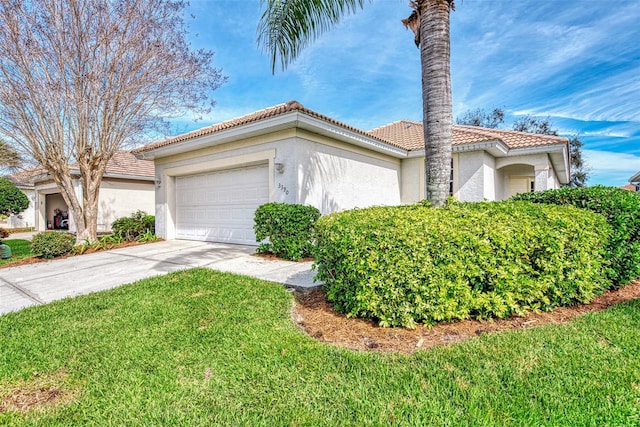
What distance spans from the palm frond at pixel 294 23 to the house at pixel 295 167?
1366 mm

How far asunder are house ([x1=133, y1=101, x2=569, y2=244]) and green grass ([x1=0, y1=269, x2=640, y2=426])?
18.2 ft

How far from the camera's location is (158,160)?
12.3 meters

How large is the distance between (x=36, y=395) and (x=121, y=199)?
18.3 metres

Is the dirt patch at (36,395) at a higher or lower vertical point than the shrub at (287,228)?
lower

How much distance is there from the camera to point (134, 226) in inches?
471

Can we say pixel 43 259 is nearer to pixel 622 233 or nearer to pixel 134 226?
pixel 134 226

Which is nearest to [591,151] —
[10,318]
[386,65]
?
[386,65]

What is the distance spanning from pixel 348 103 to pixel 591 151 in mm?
29878

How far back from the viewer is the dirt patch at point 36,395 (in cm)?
238

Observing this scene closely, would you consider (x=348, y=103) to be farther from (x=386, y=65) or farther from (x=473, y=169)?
(x=473, y=169)

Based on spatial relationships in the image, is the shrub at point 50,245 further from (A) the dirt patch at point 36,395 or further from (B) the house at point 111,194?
(A) the dirt patch at point 36,395

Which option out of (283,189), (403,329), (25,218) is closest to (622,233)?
(403,329)

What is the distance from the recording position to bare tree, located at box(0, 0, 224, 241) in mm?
8805

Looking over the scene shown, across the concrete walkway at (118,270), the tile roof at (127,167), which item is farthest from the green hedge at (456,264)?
the tile roof at (127,167)
